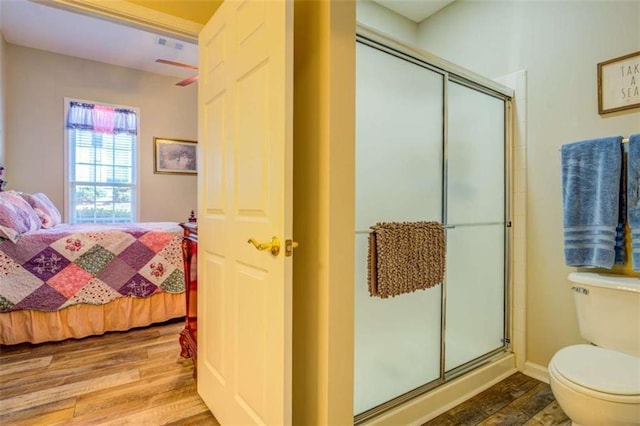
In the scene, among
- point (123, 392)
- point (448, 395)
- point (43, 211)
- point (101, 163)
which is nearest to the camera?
point (448, 395)

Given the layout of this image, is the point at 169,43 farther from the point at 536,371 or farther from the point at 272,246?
the point at 536,371

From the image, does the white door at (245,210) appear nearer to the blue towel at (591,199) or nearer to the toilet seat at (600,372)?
the toilet seat at (600,372)

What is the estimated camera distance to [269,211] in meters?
1.23

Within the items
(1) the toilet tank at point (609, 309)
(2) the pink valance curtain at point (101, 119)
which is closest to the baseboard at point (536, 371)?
(1) the toilet tank at point (609, 309)

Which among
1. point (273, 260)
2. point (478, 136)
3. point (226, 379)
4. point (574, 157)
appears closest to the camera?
point (273, 260)

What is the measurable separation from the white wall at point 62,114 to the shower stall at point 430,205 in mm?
4444

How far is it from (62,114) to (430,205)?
16.7 feet

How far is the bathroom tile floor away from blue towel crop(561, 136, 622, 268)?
81 cm

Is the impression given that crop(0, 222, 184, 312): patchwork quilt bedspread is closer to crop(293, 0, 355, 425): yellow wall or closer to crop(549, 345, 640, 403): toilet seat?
crop(293, 0, 355, 425): yellow wall

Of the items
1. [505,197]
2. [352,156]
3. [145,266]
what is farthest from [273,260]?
[145,266]

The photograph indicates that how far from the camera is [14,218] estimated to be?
101 inches

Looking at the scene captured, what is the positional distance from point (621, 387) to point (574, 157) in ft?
3.84

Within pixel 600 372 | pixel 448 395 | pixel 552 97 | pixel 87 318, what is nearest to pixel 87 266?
pixel 87 318

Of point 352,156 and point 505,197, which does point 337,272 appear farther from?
point 505,197
